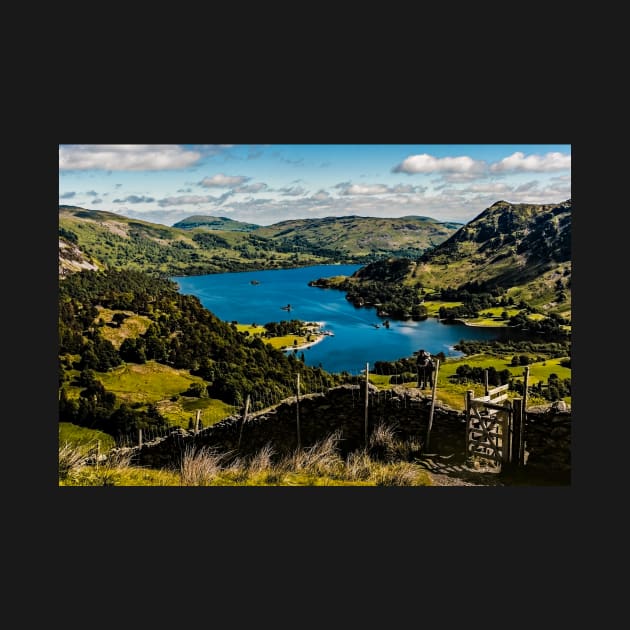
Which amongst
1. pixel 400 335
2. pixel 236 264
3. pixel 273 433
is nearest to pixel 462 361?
pixel 400 335

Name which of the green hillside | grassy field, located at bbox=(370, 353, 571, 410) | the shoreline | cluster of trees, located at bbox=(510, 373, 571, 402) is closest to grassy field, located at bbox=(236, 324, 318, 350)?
the shoreline

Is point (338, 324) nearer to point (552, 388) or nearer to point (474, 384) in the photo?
point (474, 384)

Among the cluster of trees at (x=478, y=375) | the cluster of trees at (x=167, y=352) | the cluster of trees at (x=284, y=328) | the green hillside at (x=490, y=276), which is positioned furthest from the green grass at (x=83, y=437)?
the green hillside at (x=490, y=276)

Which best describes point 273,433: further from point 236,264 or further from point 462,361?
point 236,264

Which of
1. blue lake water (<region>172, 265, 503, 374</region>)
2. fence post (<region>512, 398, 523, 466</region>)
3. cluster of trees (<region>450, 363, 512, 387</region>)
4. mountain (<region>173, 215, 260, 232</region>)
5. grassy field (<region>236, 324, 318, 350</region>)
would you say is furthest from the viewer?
mountain (<region>173, 215, 260, 232</region>)

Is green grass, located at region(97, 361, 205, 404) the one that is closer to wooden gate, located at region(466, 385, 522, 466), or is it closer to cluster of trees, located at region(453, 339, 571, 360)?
wooden gate, located at region(466, 385, 522, 466)

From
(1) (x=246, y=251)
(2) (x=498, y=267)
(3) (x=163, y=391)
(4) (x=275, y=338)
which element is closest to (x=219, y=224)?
(1) (x=246, y=251)
